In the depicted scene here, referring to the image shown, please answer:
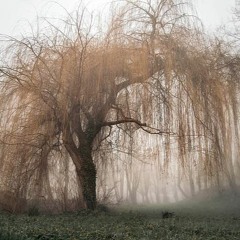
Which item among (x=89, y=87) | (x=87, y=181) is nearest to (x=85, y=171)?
(x=87, y=181)

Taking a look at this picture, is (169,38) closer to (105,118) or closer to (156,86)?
(156,86)

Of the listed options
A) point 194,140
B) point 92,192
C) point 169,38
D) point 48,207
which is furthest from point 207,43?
point 48,207

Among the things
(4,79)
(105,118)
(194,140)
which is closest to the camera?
(194,140)

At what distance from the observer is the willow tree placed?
10984 millimetres

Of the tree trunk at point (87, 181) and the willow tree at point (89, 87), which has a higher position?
the willow tree at point (89, 87)

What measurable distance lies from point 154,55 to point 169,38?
68 centimetres

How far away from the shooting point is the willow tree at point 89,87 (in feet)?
36.0

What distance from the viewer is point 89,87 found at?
11.4 metres

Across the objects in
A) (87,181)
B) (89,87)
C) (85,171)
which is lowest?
(87,181)

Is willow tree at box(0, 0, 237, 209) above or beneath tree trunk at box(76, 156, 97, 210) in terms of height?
above

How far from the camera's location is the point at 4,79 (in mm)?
11422

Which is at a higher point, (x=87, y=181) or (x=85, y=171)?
(x=85, y=171)

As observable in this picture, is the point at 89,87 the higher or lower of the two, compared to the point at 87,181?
higher

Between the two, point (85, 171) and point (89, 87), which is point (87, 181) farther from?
point (89, 87)
